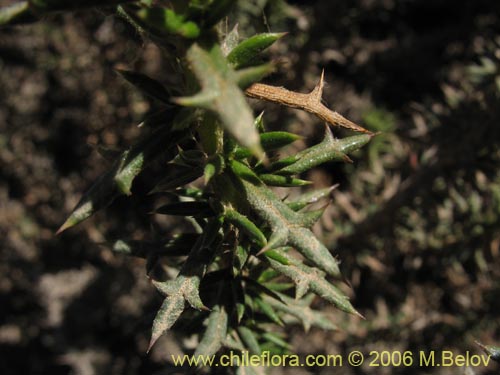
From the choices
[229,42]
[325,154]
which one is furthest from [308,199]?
[229,42]

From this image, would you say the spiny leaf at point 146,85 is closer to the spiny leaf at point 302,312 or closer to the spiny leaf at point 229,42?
the spiny leaf at point 229,42

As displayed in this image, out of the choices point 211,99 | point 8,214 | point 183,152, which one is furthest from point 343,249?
point 8,214

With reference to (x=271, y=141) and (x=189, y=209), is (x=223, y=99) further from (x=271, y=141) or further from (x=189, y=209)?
(x=189, y=209)

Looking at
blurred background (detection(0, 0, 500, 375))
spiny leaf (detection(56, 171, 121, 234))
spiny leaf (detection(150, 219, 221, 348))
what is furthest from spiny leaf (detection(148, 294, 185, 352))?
blurred background (detection(0, 0, 500, 375))

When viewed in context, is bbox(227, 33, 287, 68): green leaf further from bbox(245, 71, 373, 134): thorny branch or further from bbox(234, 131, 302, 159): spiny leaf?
bbox(234, 131, 302, 159): spiny leaf

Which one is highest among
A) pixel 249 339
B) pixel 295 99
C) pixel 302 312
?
pixel 295 99
